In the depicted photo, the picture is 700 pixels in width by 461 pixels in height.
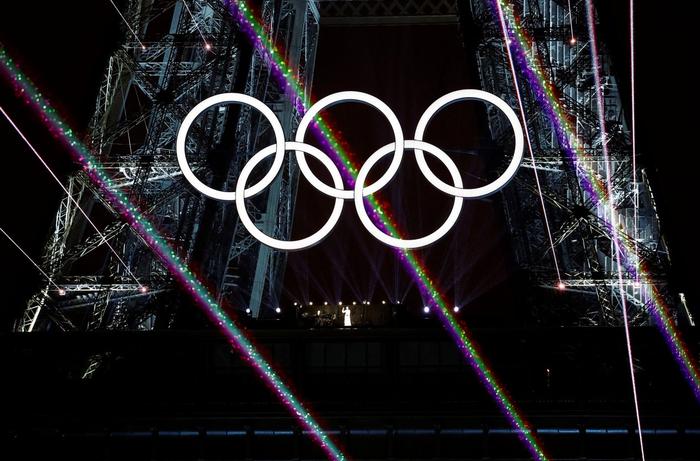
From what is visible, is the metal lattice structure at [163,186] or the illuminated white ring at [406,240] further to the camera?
the metal lattice structure at [163,186]

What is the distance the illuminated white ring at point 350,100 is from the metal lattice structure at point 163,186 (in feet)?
21.3

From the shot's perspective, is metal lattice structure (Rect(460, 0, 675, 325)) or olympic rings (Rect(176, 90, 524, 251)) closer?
olympic rings (Rect(176, 90, 524, 251))

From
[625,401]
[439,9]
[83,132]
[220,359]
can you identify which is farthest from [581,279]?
[439,9]

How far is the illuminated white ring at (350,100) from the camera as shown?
1691 cm

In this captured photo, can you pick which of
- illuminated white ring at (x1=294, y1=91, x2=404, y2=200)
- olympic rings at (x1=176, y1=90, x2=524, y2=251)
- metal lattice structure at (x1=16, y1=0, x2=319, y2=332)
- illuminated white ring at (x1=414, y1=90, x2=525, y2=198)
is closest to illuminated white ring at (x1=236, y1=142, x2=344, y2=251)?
olympic rings at (x1=176, y1=90, x2=524, y2=251)

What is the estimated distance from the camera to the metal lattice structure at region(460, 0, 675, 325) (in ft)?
69.5

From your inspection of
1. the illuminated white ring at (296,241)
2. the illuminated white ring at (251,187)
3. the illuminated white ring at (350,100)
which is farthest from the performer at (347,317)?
the illuminated white ring at (251,187)

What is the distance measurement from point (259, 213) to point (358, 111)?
22.0 ft

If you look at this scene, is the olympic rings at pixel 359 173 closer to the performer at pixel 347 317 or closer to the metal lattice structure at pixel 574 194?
the metal lattice structure at pixel 574 194

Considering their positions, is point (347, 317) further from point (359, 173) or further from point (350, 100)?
point (350, 100)

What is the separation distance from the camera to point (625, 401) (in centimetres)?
1459

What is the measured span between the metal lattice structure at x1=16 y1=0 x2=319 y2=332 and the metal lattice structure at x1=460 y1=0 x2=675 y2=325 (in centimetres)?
881

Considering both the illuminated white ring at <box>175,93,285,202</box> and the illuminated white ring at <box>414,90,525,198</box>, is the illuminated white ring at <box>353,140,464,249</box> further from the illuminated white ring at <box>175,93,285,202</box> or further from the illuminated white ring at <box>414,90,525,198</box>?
the illuminated white ring at <box>175,93,285,202</box>

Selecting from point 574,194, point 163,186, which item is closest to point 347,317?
point 574,194
